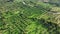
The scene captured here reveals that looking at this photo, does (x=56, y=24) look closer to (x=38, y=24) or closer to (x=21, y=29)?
(x=38, y=24)

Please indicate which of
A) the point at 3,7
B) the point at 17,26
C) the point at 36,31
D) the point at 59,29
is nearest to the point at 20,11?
the point at 3,7

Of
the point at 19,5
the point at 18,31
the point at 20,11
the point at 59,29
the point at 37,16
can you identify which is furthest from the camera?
the point at 19,5

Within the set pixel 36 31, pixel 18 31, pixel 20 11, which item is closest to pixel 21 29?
pixel 18 31

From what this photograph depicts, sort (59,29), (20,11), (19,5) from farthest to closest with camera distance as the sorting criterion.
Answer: (19,5) < (20,11) < (59,29)

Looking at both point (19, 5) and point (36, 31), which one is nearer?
point (36, 31)

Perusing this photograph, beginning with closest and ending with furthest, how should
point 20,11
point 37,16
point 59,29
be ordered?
point 59,29 → point 37,16 → point 20,11

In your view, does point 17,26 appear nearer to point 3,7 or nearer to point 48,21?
point 48,21
